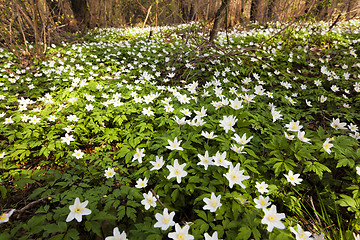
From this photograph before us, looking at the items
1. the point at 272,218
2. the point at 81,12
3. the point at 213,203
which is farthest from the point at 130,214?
the point at 81,12

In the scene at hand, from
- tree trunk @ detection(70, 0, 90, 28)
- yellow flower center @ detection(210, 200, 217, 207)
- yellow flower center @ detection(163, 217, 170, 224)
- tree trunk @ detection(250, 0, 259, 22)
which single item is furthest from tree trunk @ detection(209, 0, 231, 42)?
tree trunk @ detection(70, 0, 90, 28)

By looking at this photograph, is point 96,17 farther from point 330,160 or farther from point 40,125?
point 330,160

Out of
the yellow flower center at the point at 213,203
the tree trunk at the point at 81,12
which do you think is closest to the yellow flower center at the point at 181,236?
the yellow flower center at the point at 213,203

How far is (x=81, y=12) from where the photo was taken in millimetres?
10641

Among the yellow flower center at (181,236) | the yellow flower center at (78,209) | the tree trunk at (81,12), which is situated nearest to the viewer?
the yellow flower center at (181,236)

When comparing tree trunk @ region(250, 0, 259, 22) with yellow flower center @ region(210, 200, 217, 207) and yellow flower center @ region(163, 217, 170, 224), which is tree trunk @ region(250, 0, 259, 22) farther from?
yellow flower center @ region(163, 217, 170, 224)

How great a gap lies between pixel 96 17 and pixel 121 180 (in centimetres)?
1329

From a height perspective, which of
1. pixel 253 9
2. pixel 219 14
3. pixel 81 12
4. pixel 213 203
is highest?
pixel 253 9

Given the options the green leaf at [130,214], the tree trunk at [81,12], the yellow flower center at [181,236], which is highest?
the tree trunk at [81,12]

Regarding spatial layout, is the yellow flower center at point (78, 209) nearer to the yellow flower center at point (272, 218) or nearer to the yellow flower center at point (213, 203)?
the yellow flower center at point (213, 203)

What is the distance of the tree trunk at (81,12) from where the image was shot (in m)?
10.4

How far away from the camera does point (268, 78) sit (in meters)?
4.92

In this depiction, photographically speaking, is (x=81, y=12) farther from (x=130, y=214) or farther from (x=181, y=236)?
(x=181, y=236)

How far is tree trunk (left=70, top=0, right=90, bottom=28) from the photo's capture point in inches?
408
